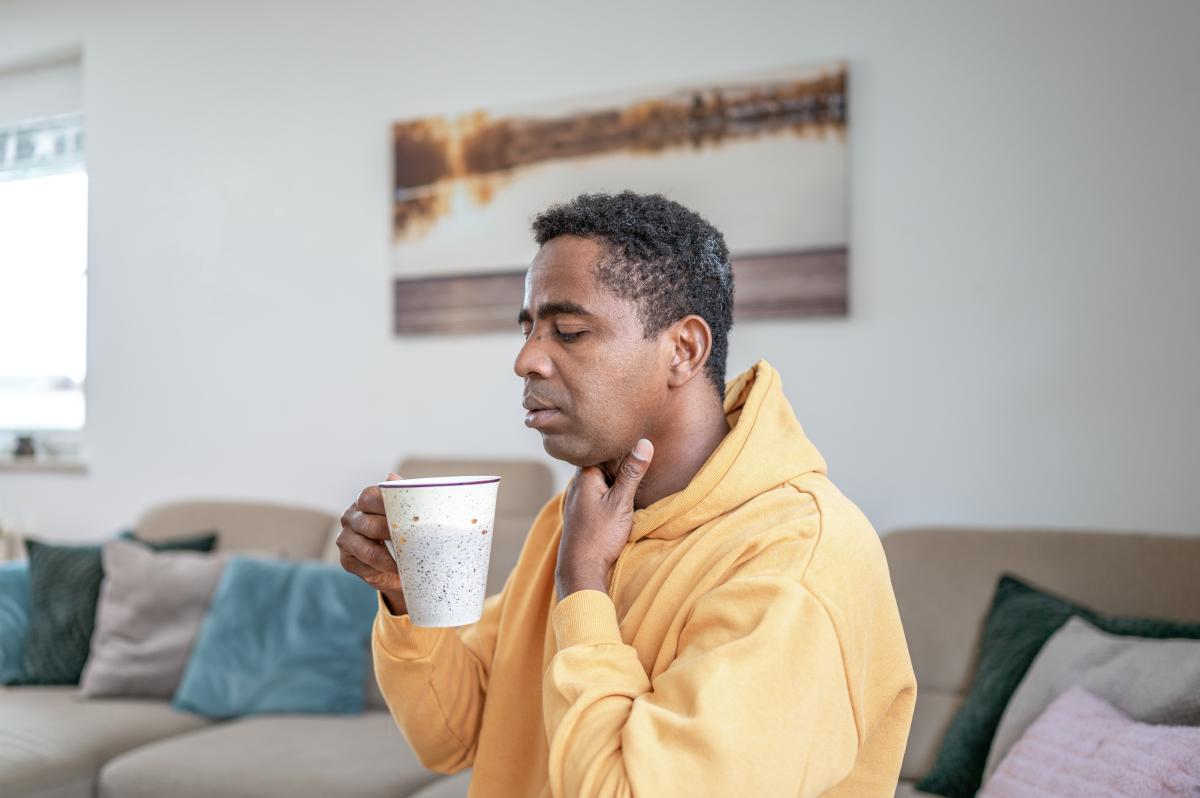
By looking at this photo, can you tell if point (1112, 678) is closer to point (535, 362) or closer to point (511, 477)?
point (535, 362)

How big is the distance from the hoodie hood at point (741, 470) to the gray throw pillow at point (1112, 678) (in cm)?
84

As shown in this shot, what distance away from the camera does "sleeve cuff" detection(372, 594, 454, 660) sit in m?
1.17

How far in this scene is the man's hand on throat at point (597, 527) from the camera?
38.4 inches

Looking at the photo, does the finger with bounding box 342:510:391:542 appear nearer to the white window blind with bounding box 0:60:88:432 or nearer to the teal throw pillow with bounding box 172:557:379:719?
the teal throw pillow with bounding box 172:557:379:719

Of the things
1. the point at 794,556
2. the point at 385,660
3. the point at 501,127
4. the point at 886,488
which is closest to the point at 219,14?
the point at 501,127

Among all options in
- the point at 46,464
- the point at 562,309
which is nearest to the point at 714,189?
the point at 562,309

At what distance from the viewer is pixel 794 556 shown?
0.89m

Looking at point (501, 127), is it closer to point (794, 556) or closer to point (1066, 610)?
point (1066, 610)

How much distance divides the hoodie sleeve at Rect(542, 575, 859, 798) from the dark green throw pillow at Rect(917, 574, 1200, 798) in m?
1.03

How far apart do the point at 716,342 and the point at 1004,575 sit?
3.97ft

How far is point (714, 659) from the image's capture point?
0.83 metres

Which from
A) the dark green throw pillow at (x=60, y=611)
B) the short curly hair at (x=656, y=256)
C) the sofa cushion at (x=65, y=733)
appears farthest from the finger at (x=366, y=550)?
the dark green throw pillow at (x=60, y=611)

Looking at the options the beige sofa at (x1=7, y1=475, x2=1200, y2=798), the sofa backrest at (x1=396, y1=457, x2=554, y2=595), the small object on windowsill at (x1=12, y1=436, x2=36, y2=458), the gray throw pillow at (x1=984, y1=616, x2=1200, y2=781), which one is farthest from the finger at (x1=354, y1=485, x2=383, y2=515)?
the small object on windowsill at (x1=12, y1=436, x2=36, y2=458)

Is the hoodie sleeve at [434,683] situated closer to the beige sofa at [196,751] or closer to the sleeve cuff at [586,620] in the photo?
the sleeve cuff at [586,620]
